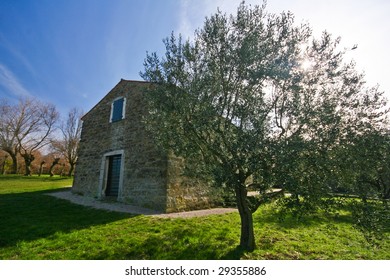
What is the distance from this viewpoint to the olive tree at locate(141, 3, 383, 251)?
475 centimetres

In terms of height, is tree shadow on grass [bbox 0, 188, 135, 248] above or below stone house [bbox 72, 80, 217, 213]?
below

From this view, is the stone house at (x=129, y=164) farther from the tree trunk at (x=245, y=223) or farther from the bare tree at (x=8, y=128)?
the bare tree at (x=8, y=128)

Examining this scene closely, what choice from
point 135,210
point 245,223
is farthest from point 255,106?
point 135,210

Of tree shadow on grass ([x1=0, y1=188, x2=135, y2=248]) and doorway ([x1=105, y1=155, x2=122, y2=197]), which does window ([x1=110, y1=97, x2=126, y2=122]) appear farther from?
tree shadow on grass ([x1=0, y1=188, x2=135, y2=248])

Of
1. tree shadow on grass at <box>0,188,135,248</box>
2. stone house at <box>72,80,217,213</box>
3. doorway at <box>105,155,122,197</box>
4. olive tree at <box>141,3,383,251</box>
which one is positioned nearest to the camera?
olive tree at <box>141,3,383,251</box>

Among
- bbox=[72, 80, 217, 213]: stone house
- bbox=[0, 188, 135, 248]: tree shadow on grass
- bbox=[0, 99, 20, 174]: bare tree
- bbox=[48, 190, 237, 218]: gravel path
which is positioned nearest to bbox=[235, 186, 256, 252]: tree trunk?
bbox=[72, 80, 217, 213]: stone house

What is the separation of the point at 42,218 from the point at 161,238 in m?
5.79

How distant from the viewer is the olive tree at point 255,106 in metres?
4.75

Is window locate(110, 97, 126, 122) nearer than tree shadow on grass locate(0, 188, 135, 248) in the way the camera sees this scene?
No

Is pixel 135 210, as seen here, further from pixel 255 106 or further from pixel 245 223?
pixel 255 106

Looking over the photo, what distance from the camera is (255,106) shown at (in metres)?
5.62

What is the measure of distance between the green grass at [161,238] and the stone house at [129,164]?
2.17 m

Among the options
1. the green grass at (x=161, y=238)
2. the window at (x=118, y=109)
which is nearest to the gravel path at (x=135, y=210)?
the green grass at (x=161, y=238)

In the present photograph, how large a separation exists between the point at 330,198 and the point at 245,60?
4.09m
